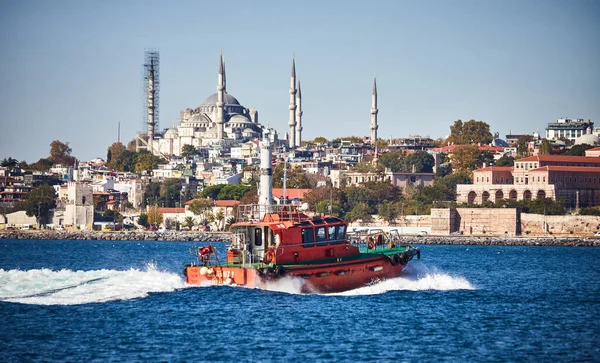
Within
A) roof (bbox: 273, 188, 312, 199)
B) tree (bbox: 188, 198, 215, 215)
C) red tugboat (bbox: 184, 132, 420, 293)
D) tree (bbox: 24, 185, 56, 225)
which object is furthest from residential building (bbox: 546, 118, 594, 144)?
red tugboat (bbox: 184, 132, 420, 293)

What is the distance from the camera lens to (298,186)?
112 meters

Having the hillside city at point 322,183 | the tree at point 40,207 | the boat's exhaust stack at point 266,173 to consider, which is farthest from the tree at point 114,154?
the boat's exhaust stack at point 266,173

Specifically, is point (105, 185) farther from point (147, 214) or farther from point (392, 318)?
point (392, 318)

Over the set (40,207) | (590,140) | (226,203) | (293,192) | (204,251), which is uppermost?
(590,140)

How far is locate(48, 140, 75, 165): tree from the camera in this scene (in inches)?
6521

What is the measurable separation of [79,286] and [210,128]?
14435 cm

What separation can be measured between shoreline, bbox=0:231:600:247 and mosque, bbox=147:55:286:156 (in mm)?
74716

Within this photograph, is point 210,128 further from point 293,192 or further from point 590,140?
point 293,192

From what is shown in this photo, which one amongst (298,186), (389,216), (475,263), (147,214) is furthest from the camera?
(298,186)

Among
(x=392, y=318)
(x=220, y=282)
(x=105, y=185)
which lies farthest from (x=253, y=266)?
(x=105, y=185)

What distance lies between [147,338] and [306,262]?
7925mm

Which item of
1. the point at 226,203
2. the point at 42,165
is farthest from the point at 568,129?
the point at 226,203

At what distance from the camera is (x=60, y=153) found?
169m

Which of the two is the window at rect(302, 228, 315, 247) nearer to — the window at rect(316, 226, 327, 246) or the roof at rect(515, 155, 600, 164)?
the window at rect(316, 226, 327, 246)
